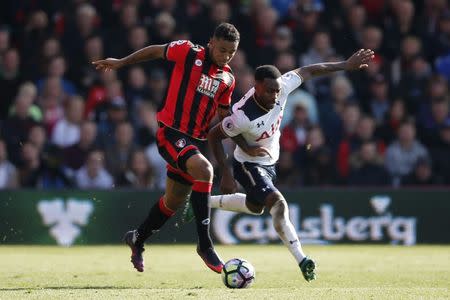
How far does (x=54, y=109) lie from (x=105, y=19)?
2195 millimetres

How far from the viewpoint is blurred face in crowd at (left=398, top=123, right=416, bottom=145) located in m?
16.0

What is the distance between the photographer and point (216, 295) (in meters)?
8.68

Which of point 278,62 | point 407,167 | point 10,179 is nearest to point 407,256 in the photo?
point 407,167

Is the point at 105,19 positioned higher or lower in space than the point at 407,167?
higher

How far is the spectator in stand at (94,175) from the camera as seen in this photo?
15.6 meters

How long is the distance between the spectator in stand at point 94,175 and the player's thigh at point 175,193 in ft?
16.9

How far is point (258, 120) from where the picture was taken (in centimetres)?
1023

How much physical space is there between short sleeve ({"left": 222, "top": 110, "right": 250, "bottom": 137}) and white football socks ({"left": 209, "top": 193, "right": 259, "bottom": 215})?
135cm

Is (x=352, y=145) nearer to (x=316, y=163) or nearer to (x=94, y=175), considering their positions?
(x=316, y=163)

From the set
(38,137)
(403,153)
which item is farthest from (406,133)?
(38,137)

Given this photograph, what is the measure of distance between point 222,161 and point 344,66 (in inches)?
57.7

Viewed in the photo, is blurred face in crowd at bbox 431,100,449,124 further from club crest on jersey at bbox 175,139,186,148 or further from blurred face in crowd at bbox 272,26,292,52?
club crest on jersey at bbox 175,139,186,148

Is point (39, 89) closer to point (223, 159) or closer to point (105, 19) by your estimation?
point (105, 19)

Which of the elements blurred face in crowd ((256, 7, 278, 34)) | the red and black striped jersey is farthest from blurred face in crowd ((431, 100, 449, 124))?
the red and black striped jersey
